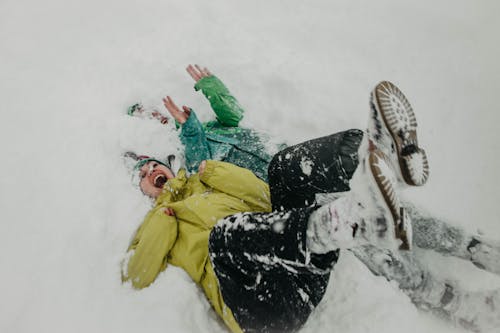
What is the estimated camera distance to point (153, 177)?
74.3 inches

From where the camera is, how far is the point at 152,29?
114 inches

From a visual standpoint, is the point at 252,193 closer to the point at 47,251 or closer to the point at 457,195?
the point at 47,251

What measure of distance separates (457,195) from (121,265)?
5.60 feet

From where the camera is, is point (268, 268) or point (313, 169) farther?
point (313, 169)

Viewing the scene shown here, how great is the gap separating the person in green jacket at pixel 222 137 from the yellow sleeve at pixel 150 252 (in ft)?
1.81

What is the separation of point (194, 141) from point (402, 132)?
120cm

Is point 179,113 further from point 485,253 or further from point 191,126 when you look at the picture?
point 485,253

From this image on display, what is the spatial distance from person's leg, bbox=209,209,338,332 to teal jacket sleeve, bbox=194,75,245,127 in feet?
3.50

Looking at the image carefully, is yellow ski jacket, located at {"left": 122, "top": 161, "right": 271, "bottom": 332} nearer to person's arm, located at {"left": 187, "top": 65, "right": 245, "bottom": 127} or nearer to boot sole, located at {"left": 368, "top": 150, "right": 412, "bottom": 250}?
person's arm, located at {"left": 187, "top": 65, "right": 245, "bottom": 127}

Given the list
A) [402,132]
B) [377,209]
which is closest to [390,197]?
[377,209]

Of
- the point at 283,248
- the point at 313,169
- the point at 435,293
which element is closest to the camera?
the point at 283,248

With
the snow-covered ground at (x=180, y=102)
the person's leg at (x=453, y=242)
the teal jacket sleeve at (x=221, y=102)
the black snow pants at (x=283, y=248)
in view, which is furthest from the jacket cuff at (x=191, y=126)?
the person's leg at (x=453, y=242)

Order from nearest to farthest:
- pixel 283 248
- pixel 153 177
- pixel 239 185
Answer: pixel 283 248 → pixel 239 185 → pixel 153 177

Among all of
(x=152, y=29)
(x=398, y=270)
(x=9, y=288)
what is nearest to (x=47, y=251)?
(x=9, y=288)
